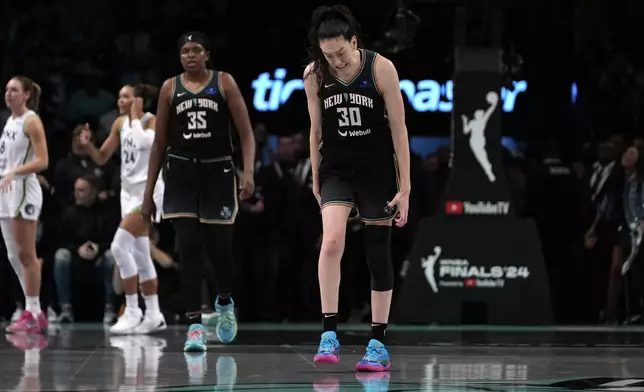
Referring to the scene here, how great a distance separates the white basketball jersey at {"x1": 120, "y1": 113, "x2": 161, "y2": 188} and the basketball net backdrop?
2.67m

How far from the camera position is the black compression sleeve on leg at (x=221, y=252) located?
308 inches

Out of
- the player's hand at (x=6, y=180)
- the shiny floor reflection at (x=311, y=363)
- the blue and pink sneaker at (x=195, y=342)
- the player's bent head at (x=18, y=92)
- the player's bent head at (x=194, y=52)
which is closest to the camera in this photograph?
the shiny floor reflection at (x=311, y=363)

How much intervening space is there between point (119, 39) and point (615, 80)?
5505mm

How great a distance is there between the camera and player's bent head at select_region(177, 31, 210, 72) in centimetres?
773

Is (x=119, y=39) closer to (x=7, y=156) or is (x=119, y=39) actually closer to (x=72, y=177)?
(x=72, y=177)

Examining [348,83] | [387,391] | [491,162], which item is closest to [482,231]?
[491,162]

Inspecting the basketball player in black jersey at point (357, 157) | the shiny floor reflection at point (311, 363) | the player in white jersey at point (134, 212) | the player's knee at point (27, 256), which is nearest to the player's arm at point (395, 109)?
the basketball player in black jersey at point (357, 157)

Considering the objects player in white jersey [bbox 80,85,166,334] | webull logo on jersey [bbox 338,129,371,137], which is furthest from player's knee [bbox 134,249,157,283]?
webull logo on jersey [bbox 338,129,371,137]

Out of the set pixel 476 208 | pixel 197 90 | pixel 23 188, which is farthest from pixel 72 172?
pixel 197 90

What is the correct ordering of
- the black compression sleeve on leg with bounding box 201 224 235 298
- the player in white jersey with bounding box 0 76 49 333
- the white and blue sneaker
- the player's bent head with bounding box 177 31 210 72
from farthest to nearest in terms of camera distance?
the player in white jersey with bounding box 0 76 49 333, the white and blue sneaker, the black compression sleeve on leg with bounding box 201 224 235 298, the player's bent head with bounding box 177 31 210 72

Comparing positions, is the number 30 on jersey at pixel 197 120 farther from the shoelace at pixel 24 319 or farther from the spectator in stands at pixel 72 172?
the spectator in stands at pixel 72 172

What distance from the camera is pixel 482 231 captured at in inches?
432

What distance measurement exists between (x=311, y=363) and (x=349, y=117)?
4.70 ft

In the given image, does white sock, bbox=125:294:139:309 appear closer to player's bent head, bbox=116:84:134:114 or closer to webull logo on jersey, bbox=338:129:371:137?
player's bent head, bbox=116:84:134:114
